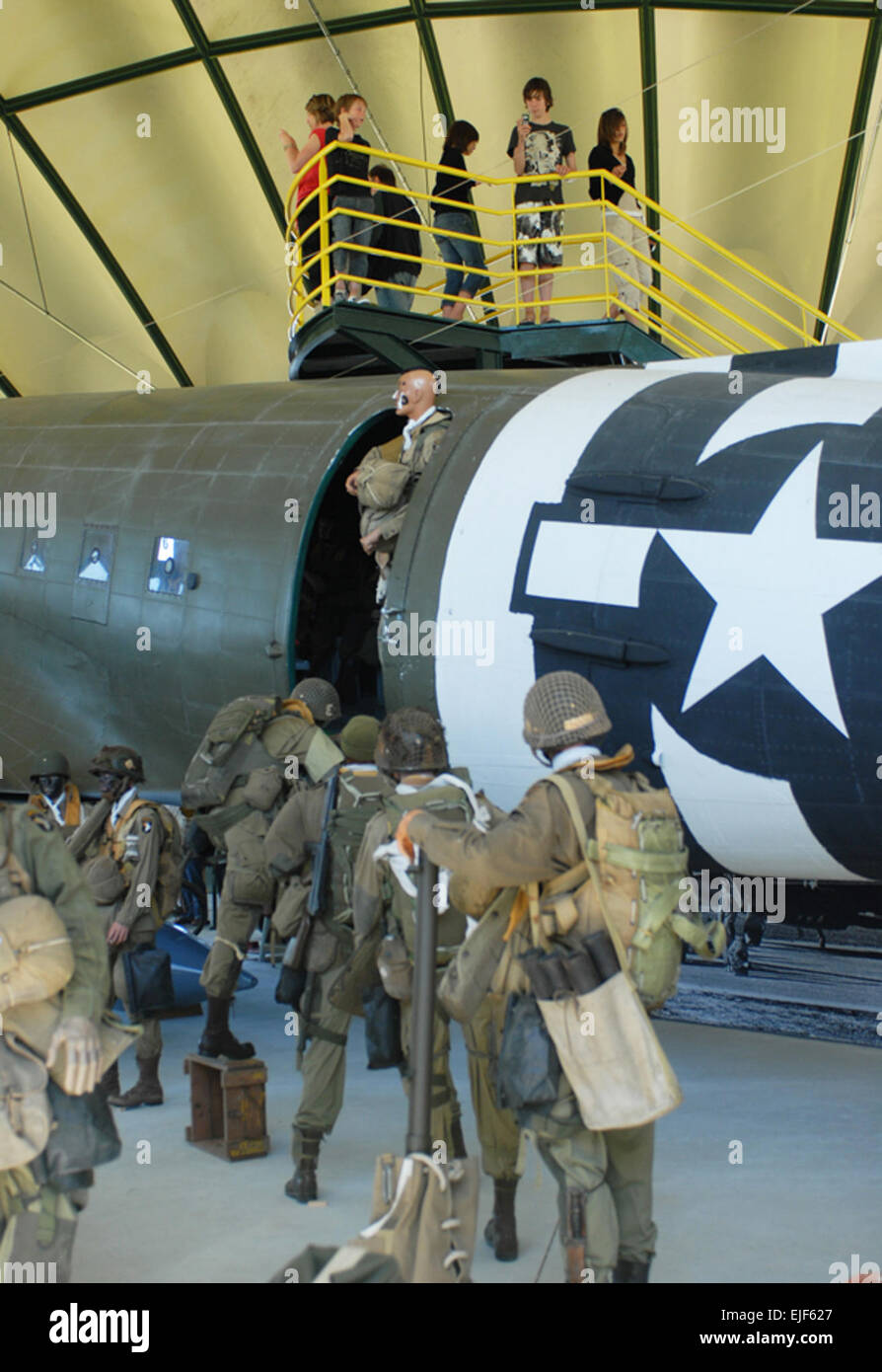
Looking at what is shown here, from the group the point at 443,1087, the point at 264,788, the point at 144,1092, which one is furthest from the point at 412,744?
the point at 144,1092

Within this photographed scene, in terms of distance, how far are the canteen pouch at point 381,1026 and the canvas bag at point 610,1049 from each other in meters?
1.51

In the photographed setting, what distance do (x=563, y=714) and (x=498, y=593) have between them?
95.6 inches

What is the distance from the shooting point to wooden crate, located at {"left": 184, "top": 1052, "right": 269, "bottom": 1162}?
22.8 feet

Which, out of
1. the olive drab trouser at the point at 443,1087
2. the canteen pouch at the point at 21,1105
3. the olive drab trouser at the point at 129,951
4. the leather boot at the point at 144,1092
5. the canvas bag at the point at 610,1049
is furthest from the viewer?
the leather boot at the point at 144,1092

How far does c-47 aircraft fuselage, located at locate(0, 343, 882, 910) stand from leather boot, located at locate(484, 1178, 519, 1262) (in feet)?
6.66

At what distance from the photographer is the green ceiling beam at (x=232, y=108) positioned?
20047mm

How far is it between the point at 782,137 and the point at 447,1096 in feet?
61.4

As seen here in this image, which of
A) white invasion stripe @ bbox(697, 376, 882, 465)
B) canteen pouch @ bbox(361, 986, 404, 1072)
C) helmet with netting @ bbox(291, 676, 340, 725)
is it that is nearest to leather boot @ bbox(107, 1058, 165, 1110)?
helmet with netting @ bbox(291, 676, 340, 725)

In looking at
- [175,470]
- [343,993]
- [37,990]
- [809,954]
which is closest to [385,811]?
[343,993]

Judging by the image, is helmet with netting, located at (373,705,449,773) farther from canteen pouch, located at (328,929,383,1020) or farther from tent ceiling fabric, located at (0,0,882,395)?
tent ceiling fabric, located at (0,0,882,395)

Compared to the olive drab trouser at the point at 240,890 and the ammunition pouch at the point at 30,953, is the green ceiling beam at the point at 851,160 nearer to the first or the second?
the olive drab trouser at the point at 240,890

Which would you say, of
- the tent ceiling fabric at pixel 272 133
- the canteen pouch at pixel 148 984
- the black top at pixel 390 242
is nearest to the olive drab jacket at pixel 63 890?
the canteen pouch at pixel 148 984

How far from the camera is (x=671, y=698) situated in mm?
6715

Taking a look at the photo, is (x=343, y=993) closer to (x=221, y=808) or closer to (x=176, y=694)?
(x=221, y=808)
